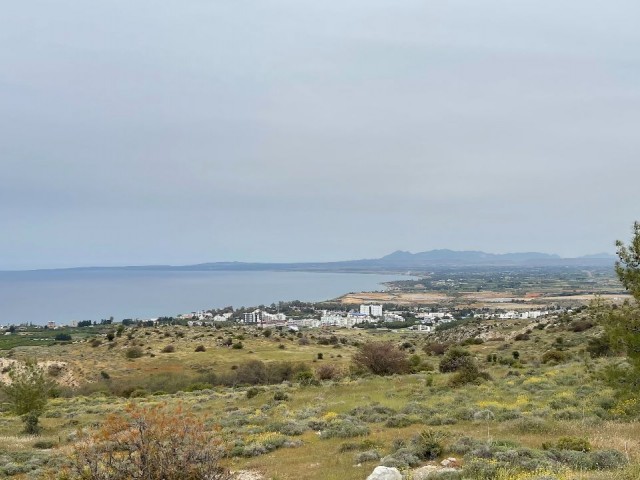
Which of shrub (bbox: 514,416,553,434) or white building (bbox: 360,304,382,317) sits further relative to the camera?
white building (bbox: 360,304,382,317)

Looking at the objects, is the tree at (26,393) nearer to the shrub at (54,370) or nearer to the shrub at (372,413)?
the shrub at (372,413)

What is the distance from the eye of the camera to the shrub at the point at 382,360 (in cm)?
3375

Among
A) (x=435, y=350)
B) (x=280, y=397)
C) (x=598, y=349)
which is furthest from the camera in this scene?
(x=435, y=350)

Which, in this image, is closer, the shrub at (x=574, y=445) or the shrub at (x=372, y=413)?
the shrub at (x=574, y=445)

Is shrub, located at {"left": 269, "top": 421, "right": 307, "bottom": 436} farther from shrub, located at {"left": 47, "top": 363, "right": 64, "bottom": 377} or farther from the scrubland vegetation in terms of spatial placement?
shrub, located at {"left": 47, "top": 363, "right": 64, "bottom": 377}

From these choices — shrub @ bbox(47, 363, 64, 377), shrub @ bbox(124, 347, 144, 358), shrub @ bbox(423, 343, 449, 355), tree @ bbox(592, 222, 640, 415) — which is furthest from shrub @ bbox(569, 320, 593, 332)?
shrub @ bbox(47, 363, 64, 377)

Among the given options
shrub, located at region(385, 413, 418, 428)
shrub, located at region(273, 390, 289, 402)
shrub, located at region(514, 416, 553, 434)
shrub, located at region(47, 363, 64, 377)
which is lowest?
shrub, located at region(47, 363, 64, 377)

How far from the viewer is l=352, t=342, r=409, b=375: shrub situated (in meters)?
33.8

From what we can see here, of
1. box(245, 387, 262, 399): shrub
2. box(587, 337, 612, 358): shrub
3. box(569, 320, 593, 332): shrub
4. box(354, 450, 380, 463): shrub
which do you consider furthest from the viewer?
box(569, 320, 593, 332): shrub

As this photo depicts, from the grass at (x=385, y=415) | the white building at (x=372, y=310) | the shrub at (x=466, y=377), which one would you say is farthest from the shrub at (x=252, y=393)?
the white building at (x=372, y=310)

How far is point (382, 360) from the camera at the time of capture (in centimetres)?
3381

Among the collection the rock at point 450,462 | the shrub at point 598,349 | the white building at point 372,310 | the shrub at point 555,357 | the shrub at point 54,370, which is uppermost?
the rock at point 450,462

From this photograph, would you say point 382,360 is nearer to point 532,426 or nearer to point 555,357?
point 555,357

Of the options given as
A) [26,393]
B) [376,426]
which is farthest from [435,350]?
[26,393]
